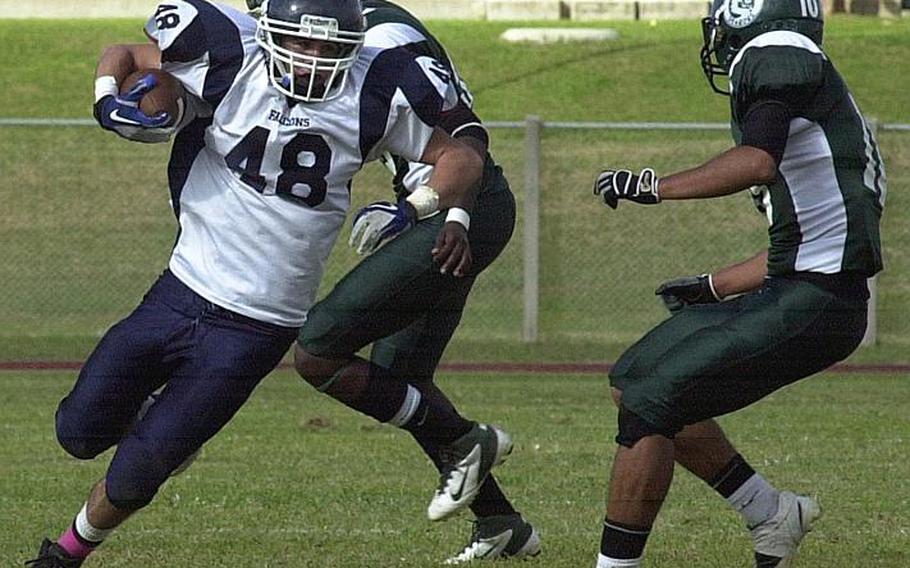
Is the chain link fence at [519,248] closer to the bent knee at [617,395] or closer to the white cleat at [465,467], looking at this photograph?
the white cleat at [465,467]

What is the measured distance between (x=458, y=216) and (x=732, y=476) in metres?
1.09

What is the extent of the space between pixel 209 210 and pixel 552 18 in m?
22.2

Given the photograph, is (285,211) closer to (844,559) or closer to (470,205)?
(470,205)

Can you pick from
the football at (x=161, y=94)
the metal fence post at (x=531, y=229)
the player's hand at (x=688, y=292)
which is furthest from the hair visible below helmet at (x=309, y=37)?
the metal fence post at (x=531, y=229)

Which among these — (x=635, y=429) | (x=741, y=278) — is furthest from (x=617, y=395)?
(x=741, y=278)

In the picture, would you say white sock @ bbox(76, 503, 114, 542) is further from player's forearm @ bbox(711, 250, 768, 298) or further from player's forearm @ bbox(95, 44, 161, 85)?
player's forearm @ bbox(711, 250, 768, 298)

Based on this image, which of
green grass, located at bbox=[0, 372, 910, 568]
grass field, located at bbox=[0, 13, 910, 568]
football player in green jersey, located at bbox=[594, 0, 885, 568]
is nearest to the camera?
football player in green jersey, located at bbox=[594, 0, 885, 568]

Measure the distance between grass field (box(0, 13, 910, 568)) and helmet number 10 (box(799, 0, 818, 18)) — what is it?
69.2 inches

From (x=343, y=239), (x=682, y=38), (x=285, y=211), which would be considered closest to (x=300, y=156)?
(x=285, y=211)

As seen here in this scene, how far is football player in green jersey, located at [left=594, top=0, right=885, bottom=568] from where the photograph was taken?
5.13 m

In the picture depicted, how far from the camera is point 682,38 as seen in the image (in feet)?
81.1

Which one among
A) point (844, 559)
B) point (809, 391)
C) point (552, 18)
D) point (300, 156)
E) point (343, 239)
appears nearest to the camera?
point (300, 156)

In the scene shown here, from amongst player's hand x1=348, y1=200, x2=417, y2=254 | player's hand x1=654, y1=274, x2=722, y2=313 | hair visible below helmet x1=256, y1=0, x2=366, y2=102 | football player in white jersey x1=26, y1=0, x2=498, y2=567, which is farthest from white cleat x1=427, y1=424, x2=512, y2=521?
hair visible below helmet x1=256, y1=0, x2=366, y2=102

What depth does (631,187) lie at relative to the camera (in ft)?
16.9
